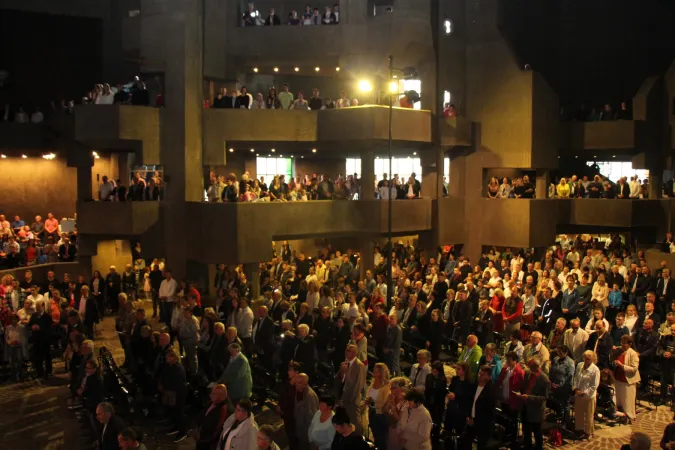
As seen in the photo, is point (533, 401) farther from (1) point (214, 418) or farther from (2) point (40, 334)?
(2) point (40, 334)

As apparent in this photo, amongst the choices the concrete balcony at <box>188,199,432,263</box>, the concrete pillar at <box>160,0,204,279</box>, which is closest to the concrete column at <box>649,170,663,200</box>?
the concrete balcony at <box>188,199,432,263</box>

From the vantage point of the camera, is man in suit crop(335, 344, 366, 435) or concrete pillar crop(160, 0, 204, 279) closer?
man in suit crop(335, 344, 366, 435)

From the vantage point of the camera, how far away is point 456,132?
26156mm

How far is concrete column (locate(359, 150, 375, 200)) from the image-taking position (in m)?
25.1

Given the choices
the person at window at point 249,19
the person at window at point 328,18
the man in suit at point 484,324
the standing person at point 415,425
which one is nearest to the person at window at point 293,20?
the person at window at point 328,18

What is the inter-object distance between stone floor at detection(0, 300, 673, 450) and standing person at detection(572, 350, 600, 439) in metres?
0.28

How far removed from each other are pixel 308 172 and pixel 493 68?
434 inches

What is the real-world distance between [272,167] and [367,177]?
9.03 meters

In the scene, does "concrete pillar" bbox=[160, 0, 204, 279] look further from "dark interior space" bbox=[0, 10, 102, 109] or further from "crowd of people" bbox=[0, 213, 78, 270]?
"dark interior space" bbox=[0, 10, 102, 109]

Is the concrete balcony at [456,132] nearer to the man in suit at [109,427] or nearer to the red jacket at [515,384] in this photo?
the red jacket at [515,384]

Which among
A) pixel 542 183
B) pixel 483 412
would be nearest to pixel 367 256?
pixel 542 183

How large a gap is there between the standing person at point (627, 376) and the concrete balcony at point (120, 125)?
53.3 ft

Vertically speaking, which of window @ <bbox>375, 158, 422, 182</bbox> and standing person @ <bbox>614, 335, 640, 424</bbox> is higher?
window @ <bbox>375, 158, 422, 182</bbox>

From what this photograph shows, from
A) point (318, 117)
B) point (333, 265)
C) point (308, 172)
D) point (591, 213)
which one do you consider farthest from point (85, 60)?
point (591, 213)
